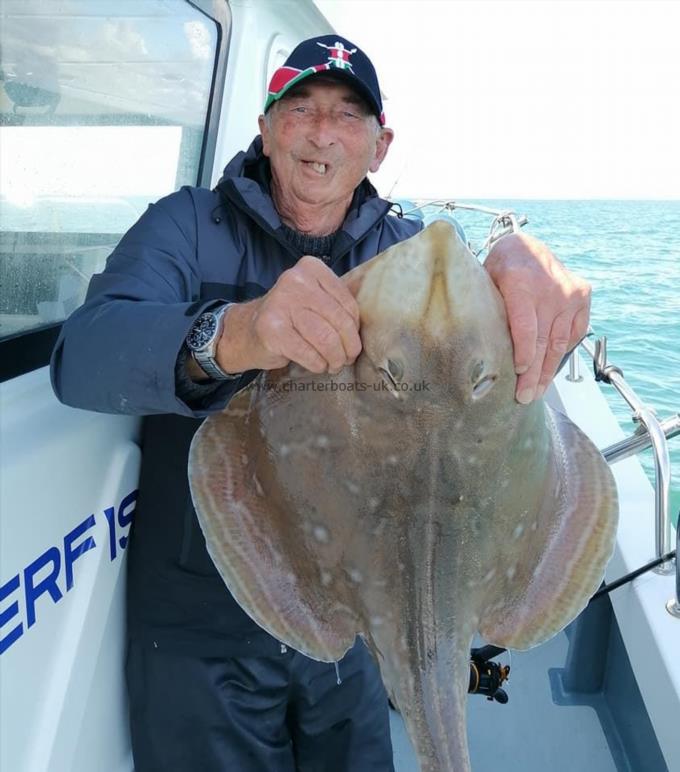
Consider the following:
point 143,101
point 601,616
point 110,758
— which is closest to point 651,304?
point 601,616

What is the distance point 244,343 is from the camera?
5.01ft

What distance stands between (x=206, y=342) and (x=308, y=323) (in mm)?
320

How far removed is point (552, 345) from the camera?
157 centimetres

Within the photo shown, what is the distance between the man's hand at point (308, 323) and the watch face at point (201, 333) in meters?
0.13

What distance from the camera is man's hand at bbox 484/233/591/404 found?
1490 millimetres

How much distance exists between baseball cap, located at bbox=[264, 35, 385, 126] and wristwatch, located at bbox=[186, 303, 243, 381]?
48.6 inches

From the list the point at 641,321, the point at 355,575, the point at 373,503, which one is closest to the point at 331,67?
the point at 373,503

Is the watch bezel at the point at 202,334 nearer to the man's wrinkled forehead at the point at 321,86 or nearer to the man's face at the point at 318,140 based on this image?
the man's face at the point at 318,140

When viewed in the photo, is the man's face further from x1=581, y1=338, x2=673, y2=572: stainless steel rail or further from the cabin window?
x1=581, y1=338, x2=673, y2=572: stainless steel rail

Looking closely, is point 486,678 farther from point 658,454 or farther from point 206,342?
point 206,342

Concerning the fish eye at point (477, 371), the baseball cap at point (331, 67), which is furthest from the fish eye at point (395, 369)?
the baseball cap at point (331, 67)

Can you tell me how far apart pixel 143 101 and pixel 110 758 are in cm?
256

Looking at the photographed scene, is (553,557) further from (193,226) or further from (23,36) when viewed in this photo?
(23,36)

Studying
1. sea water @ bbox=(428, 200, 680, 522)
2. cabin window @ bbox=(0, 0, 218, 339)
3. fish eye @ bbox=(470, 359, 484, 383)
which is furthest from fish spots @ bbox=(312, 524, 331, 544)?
sea water @ bbox=(428, 200, 680, 522)
